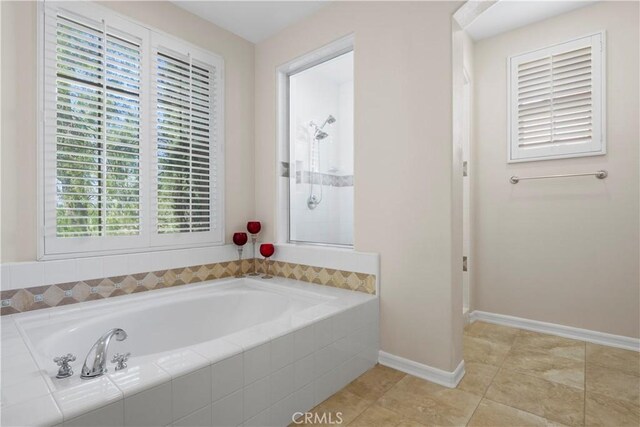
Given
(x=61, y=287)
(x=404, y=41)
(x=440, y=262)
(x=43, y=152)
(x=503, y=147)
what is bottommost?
(x=61, y=287)

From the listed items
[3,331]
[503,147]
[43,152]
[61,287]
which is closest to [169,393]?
[3,331]

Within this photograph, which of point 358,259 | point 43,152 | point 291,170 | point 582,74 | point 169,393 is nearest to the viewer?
point 169,393

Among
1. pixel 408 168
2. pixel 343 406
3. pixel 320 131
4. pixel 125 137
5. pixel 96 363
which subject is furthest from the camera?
pixel 320 131

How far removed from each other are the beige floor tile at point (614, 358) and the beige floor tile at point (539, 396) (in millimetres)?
531

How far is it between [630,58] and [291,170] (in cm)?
260

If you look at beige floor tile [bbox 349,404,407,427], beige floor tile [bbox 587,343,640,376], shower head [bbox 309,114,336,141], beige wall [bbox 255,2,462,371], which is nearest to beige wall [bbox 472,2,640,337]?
beige floor tile [bbox 587,343,640,376]

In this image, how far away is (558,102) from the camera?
102 inches

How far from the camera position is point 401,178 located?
1.99 m

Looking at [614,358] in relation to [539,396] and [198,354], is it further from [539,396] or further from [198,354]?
[198,354]

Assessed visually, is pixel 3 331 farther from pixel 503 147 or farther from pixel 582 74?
pixel 582 74

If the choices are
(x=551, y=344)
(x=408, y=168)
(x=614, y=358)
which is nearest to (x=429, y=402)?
(x=408, y=168)

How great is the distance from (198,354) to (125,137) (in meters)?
1.53

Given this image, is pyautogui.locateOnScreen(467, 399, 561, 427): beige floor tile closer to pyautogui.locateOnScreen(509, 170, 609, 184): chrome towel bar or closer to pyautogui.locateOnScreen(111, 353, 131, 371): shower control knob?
pyautogui.locateOnScreen(111, 353, 131, 371): shower control knob

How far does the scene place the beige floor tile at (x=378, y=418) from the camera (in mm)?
1479
